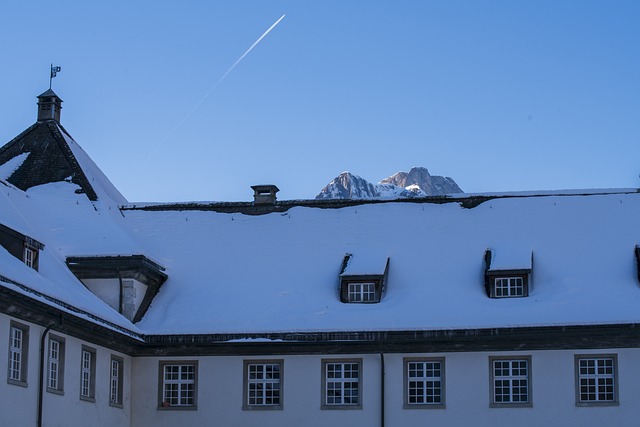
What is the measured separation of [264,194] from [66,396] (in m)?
13.3

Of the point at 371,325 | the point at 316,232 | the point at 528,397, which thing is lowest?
the point at 528,397

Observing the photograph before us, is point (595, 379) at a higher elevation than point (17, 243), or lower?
lower

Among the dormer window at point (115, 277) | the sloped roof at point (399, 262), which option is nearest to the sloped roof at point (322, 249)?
the sloped roof at point (399, 262)

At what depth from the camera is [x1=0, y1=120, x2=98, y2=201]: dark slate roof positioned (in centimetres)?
3881

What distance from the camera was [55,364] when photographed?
98.6 feet

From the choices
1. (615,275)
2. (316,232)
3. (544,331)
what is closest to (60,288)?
(316,232)

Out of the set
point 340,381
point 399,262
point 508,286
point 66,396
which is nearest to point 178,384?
point 340,381

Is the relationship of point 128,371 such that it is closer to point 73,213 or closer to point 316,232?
point 73,213

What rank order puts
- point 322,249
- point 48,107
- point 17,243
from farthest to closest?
point 48,107 → point 322,249 → point 17,243

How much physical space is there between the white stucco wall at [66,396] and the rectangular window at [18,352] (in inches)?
5.9

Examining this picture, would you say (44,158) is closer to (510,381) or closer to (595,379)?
(510,381)

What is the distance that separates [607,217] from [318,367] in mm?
11175

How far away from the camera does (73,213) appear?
3741 cm

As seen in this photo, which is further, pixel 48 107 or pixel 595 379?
pixel 48 107
